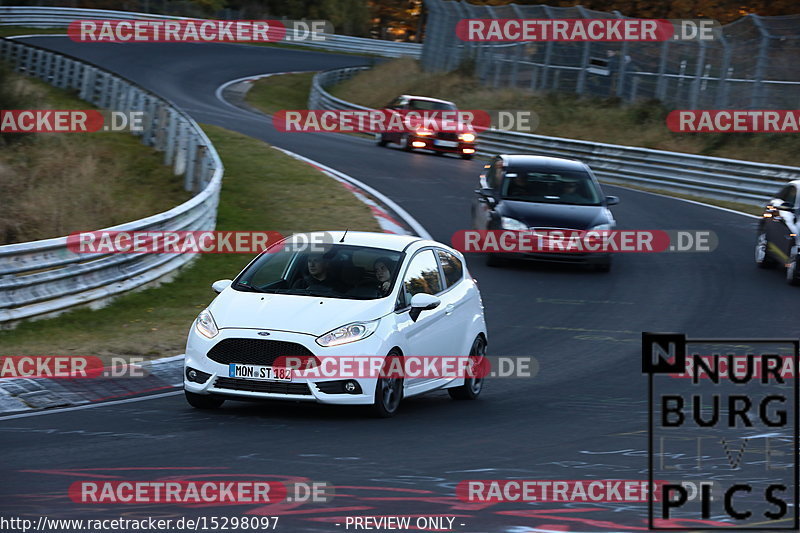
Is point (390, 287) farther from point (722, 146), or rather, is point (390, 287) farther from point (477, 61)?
point (477, 61)

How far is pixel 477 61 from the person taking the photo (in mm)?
50406

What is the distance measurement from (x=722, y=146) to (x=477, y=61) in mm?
14853

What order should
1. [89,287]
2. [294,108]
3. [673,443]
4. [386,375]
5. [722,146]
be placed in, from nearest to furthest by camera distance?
[673,443]
[386,375]
[89,287]
[722,146]
[294,108]

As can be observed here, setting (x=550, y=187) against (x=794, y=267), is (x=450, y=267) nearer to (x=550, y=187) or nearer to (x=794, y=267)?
(x=550, y=187)

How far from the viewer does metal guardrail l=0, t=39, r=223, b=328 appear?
14.3 m

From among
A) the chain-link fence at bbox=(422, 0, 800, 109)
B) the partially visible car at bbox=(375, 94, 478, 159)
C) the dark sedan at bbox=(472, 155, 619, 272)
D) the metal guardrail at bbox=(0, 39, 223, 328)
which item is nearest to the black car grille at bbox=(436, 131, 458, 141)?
the partially visible car at bbox=(375, 94, 478, 159)

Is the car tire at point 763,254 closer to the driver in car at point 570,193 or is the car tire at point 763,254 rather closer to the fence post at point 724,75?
the driver in car at point 570,193

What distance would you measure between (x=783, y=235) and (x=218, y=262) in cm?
894

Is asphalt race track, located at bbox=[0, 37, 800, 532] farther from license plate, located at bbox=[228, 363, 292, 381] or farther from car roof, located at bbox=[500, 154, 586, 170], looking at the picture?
car roof, located at bbox=[500, 154, 586, 170]

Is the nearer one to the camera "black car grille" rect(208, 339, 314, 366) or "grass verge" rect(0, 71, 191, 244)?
"black car grille" rect(208, 339, 314, 366)

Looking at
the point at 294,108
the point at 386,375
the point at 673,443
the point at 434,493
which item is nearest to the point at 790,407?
the point at 673,443

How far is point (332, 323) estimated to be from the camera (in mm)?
10281

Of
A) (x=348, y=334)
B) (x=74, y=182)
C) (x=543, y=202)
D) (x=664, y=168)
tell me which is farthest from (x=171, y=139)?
(x=348, y=334)

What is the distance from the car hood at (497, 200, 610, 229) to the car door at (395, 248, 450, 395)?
847 centimetres
